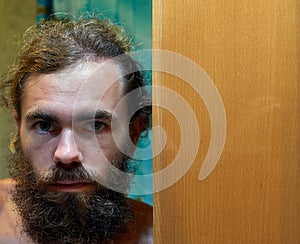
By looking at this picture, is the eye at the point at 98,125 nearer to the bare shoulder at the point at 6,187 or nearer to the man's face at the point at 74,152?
the man's face at the point at 74,152

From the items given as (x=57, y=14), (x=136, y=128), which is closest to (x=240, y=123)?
(x=136, y=128)

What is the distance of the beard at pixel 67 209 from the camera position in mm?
691

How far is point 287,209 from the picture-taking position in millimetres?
562

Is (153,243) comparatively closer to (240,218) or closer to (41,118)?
(240,218)

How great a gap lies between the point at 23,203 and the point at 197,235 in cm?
33

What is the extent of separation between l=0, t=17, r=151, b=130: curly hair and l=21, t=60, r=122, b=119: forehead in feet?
0.04

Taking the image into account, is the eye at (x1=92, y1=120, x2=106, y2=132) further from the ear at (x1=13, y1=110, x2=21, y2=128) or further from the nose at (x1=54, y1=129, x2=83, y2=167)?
the ear at (x1=13, y1=110, x2=21, y2=128)

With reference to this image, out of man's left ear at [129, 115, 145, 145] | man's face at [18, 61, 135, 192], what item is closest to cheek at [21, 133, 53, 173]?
man's face at [18, 61, 135, 192]

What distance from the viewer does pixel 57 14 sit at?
786 millimetres

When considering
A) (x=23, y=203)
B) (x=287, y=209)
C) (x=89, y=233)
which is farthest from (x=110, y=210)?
(x=287, y=209)

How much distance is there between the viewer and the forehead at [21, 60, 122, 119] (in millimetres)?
678

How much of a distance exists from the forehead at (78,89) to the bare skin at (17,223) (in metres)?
0.15

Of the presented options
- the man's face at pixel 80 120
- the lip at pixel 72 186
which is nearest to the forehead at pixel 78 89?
the man's face at pixel 80 120

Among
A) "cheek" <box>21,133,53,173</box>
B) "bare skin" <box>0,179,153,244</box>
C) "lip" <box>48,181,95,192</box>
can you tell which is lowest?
"bare skin" <box>0,179,153,244</box>
